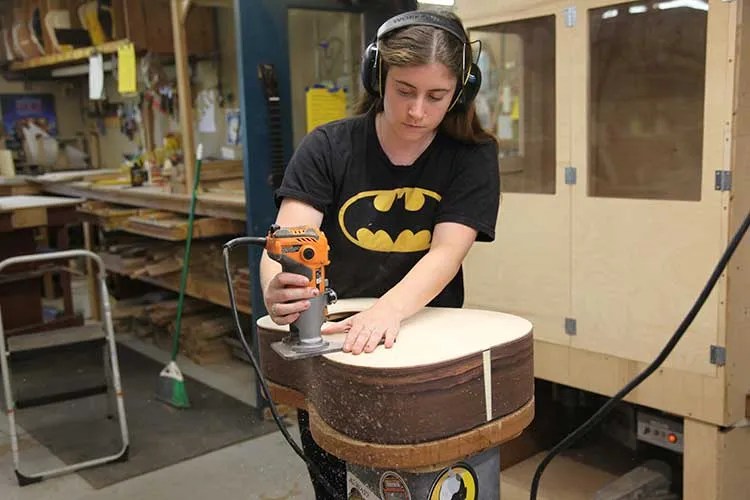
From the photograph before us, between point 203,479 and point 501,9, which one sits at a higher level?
point 501,9

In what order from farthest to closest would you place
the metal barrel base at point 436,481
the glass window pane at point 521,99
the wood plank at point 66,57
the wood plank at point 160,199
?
the wood plank at point 66,57, the wood plank at point 160,199, the glass window pane at point 521,99, the metal barrel base at point 436,481

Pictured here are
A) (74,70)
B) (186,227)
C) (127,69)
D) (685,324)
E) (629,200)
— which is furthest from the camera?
(74,70)

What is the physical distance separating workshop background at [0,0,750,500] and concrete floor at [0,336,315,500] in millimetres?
10

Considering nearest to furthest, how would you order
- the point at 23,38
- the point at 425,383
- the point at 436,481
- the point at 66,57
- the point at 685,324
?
the point at 425,383 → the point at 436,481 → the point at 685,324 → the point at 66,57 → the point at 23,38

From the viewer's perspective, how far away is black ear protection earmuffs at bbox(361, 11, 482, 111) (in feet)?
4.02

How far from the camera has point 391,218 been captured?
1352 mm

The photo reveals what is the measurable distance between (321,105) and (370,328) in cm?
231

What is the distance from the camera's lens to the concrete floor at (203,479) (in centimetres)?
255

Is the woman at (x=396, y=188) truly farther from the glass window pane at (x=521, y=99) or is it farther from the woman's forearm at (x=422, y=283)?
the glass window pane at (x=521, y=99)

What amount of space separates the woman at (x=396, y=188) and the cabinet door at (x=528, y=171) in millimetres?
975

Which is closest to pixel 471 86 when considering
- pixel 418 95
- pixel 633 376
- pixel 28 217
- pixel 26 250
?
pixel 418 95

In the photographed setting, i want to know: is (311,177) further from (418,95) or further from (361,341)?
(361,341)

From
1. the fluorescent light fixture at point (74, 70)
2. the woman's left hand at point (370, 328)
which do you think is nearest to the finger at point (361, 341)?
the woman's left hand at point (370, 328)

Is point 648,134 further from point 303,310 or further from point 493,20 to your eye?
point 303,310
